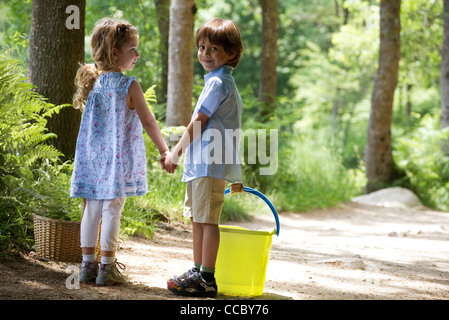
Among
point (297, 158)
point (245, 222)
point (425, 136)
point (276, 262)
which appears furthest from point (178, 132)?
point (425, 136)

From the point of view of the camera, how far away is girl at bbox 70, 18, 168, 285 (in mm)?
3453

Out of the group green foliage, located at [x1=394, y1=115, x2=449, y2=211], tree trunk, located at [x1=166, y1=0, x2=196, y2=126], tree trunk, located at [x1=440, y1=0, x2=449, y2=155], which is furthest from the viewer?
tree trunk, located at [x1=440, y1=0, x2=449, y2=155]

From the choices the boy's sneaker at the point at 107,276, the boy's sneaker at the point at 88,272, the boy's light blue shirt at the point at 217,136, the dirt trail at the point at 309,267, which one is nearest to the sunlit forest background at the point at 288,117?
the dirt trail at the point at 309,267

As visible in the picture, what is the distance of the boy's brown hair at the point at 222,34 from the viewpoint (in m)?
3.31

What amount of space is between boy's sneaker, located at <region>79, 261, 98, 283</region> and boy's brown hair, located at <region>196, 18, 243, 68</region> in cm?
162

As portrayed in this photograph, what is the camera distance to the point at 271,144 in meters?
10.1

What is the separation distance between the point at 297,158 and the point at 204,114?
8.03 m

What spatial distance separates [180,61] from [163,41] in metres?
4.11

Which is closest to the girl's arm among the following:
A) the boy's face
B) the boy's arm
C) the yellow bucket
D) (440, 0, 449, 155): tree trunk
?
the boy's arm

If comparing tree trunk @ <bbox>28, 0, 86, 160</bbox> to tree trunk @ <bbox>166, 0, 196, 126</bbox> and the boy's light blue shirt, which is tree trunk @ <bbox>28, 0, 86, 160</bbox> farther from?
tree trunk @ <bbox>166, 0, 196, 126</bbox>

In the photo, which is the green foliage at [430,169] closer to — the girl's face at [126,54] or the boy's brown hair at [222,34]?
the boy's brown hair at [222,34]

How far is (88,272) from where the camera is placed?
3512mm

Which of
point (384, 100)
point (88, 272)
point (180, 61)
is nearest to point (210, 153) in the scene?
point (88, 272)

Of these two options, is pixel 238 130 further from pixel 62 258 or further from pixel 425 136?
pixel 425 136
